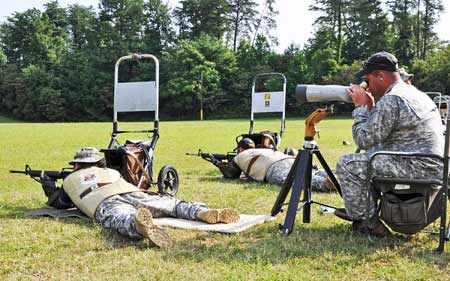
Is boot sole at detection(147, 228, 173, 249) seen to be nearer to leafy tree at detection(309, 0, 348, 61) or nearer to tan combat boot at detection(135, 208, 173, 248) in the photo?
tan combat boot at detection(135, 208, 173, 248)

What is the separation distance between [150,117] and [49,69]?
19.4 meters

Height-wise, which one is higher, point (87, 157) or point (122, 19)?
point (122, 19)

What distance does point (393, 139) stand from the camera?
15.4ft

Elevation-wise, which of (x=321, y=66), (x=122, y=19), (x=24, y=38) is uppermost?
(x=122, y=19)

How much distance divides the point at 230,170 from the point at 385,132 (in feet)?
16.8

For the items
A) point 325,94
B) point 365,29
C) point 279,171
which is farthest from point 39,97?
point 325,94

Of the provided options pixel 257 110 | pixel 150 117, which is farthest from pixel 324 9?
pixel 257 110

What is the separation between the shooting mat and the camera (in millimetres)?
5163

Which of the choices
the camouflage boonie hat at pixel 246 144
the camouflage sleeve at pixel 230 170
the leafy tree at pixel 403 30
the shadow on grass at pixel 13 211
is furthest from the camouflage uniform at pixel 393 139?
the leafy tree at pixel 403 30

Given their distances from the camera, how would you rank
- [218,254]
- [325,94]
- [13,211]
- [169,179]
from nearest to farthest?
[218,254]
[325,94]
[13,211]
[169,179]

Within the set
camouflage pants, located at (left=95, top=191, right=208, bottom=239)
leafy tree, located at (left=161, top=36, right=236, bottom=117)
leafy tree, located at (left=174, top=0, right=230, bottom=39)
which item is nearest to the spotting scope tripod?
camouflage pants, located at (left=95, top=191, right=208, bottom=239)

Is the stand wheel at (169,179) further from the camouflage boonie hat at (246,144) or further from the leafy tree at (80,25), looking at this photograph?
the leafy tree at (80,25)

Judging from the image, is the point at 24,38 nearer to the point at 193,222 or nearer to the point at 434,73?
the point at 434,73

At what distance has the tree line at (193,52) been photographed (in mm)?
59000
